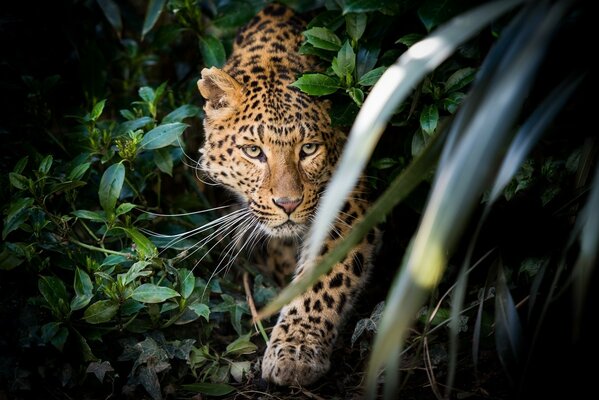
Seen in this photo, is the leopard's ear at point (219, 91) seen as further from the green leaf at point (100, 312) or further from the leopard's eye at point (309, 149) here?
the green leaf at point (100, 312)

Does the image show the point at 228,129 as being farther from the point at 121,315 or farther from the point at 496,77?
the point at 496,77

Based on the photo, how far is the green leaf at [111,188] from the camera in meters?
3.66

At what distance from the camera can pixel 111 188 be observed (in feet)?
12.0

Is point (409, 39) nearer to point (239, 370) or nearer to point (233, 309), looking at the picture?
point (233, 309)

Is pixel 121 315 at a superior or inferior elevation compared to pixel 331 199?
inferior

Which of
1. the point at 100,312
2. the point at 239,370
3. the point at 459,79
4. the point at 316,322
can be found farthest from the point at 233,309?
the point at 459,79

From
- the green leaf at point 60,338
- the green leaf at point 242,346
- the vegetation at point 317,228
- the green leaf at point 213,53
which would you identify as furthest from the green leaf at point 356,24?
the green leaf at point 60,338

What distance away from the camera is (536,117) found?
2080 mm

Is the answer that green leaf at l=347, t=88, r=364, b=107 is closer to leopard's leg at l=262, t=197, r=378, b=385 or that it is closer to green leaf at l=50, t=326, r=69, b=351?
leopard's leg at l=262, t=197, r=378, b=385

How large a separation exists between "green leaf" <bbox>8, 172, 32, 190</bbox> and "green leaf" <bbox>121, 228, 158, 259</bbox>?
1.77 ft

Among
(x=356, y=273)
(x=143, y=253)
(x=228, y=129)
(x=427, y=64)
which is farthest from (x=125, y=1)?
(x=427, y=64)

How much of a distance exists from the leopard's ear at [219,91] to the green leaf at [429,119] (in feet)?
3.89

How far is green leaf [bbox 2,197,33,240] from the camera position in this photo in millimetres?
3381

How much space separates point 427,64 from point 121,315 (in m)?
2.25
